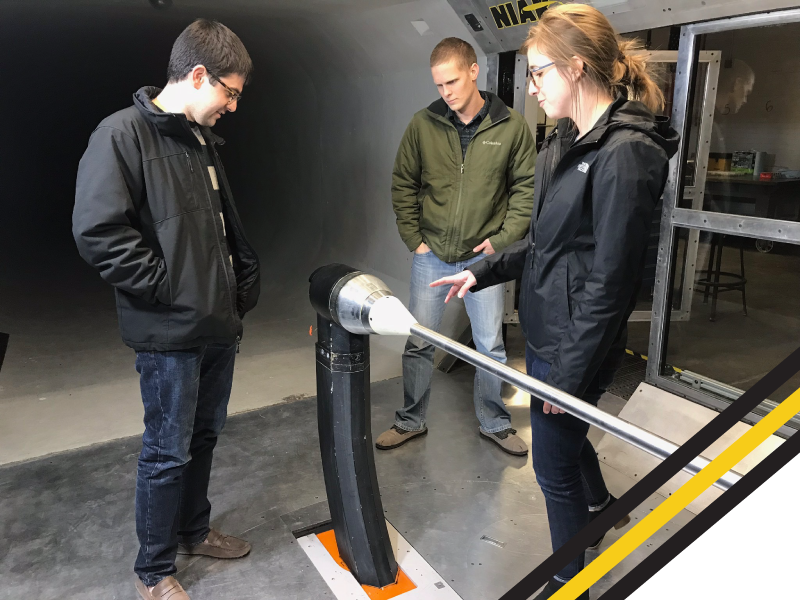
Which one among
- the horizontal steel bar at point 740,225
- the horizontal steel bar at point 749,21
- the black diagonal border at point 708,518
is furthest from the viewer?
the horizontal steel bar at point 740,225

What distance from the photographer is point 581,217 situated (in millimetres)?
1621

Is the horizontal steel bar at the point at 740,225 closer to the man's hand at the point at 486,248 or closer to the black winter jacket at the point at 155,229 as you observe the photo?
the man's hand at the point at 486,248

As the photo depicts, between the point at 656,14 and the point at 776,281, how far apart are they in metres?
3.35

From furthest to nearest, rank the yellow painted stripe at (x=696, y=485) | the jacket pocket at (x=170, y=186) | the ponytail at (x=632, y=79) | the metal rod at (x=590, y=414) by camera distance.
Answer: the jacket pocket at (x=170, y=186)
the ponytail at (x=632, y=79)
the metal rod at (x=590, y=414)
the yellow painted stripe at (x=696, y=485)

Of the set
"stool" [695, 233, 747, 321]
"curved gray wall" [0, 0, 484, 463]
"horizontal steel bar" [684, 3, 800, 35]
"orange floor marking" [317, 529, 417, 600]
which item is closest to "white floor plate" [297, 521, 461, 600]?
"orange floor marking" [317, 529, 417, 600]

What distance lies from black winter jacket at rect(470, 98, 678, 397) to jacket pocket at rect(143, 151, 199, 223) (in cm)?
103

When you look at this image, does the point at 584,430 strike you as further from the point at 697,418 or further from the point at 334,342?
the point at 697,418

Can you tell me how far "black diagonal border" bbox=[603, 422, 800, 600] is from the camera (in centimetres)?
51

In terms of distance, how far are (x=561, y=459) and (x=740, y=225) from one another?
1538 mm

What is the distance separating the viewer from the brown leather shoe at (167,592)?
2.00 m

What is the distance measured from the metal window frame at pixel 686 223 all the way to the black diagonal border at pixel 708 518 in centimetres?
228

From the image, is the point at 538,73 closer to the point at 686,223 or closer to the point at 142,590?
the point at 686,223

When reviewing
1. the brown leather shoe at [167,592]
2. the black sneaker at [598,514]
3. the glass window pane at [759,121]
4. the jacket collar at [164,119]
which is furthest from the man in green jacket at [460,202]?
the glass window pane at [759,121]

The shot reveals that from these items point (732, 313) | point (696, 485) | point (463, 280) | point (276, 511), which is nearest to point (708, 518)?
point (696, 485)
